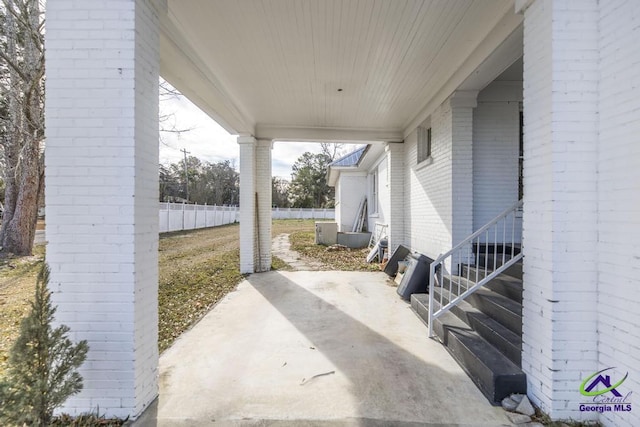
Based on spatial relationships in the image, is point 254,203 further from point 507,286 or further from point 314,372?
point 507,286

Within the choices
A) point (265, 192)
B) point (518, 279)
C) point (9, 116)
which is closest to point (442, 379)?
point (518, 279)

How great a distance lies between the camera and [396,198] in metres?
7.35

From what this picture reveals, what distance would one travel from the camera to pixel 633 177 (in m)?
1.90

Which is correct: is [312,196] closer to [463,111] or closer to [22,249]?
[22,249]

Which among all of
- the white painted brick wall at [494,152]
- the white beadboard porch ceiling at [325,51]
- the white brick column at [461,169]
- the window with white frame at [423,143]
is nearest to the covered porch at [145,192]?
the white beadboard porch ceiling at [325,51]

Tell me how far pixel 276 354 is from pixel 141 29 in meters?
3.28

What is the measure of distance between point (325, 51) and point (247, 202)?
3962 millimetres

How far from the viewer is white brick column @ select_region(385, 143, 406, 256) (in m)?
7.33

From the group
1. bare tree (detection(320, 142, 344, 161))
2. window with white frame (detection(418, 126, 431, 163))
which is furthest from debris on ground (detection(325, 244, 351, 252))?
bare tree (detection(320, 142, 344, 161))

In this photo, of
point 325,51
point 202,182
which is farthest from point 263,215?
point 202,182

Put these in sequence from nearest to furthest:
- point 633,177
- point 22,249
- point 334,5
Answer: point 633,177 < point 334,5 < point 22,249

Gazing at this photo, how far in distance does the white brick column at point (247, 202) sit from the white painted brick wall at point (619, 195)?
6001 millimetres

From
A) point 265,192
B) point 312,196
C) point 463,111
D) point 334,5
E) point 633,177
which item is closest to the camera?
point 633,177

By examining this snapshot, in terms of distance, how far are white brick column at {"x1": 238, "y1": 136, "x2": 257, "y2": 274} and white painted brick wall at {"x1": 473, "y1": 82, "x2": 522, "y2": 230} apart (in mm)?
4700
